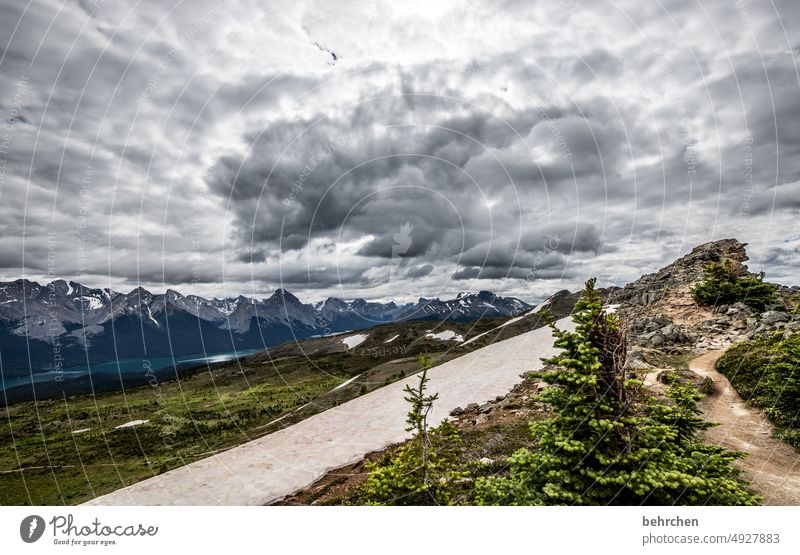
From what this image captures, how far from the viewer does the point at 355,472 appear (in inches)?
554

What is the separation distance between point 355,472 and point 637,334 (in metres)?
28.7

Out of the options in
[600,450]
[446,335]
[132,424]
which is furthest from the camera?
[446,335]

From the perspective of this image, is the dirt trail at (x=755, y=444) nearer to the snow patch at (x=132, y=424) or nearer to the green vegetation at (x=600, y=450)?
the green vegetation at (x=600, y=450)

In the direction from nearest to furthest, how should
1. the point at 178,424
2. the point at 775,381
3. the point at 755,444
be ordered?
the point at 755,444 → the point at 775,381 → the point at 178,424

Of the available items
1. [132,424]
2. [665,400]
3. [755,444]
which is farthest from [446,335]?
[755,444]

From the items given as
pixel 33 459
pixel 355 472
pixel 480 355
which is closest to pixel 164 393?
pixel 33 459

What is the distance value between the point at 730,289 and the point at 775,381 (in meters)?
25.8

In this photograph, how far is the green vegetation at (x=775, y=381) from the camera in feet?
44.7

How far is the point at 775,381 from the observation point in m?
14.3

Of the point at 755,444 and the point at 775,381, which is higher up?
the point at 775,381
